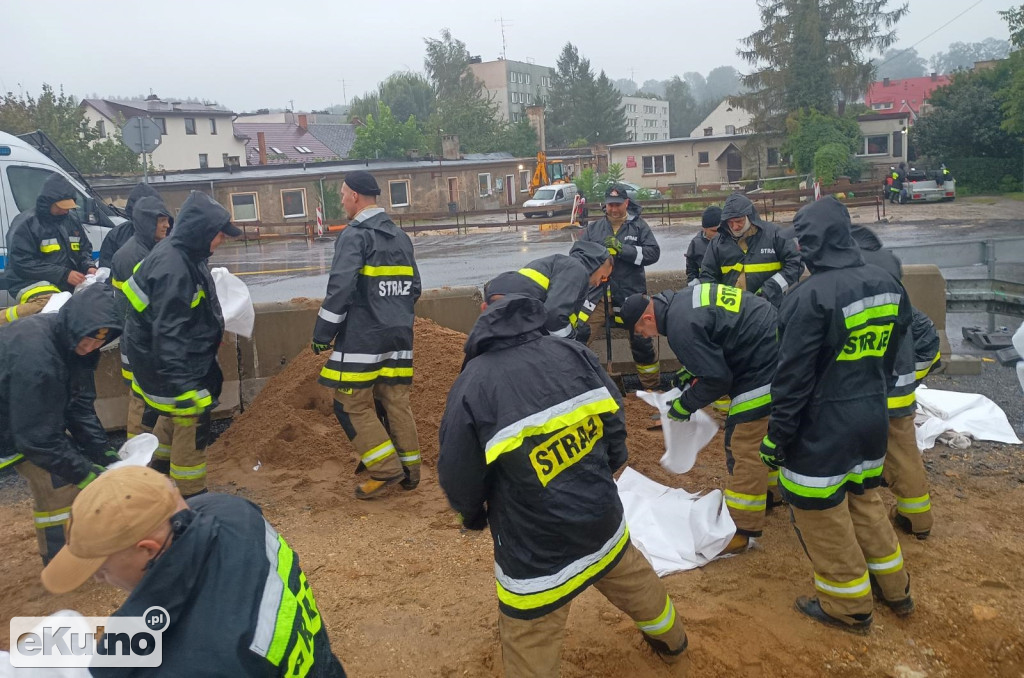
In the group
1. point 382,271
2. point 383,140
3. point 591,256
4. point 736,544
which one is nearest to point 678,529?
point 736,544

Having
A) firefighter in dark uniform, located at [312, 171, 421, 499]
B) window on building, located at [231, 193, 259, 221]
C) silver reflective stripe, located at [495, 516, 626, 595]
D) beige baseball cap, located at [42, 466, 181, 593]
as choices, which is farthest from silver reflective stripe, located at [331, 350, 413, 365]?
window on building, located at [231, 193, 259, 221]

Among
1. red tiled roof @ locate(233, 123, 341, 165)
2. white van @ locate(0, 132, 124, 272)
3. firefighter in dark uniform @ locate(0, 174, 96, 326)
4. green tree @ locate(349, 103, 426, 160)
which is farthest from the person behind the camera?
red tiled roof @ locate(233, 123, 341, 165)

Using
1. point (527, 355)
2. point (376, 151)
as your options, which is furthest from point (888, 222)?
point (376, 151)

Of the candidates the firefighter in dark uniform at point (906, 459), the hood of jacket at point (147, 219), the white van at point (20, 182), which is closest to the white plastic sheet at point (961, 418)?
the firefighter in dark uniform at point (906, 459)

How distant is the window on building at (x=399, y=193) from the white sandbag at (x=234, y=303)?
32.4 metres

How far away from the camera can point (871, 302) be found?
3.96 metres

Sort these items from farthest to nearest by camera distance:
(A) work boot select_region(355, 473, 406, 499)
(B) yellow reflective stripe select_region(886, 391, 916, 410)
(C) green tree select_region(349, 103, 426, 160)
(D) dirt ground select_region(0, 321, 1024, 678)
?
(C) green tree select_region(349, 103, 426, 160) → (A) work boot select_region(355, 473, 406, 499) → (B) yellow reflective stripe select_region(886, 391, 916, 410) → (D) dirt ground select_region(0, 321, 1024, 678)

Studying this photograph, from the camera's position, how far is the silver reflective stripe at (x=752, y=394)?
4715mm

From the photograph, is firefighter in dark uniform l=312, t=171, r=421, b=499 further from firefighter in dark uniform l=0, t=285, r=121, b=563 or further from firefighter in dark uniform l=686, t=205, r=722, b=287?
firefighter in dark uniform l=686, t=205, r=722, b=287

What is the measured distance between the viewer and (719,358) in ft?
14.9

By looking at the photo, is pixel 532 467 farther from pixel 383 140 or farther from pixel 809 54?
pixel 383 140

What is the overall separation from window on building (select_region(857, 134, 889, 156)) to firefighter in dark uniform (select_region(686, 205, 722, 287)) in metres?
39.8

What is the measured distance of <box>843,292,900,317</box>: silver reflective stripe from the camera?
391 cm

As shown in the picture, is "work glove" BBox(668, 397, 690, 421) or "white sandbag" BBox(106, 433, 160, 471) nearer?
"white sandbag" BBox(106, 433, 160, 471)
